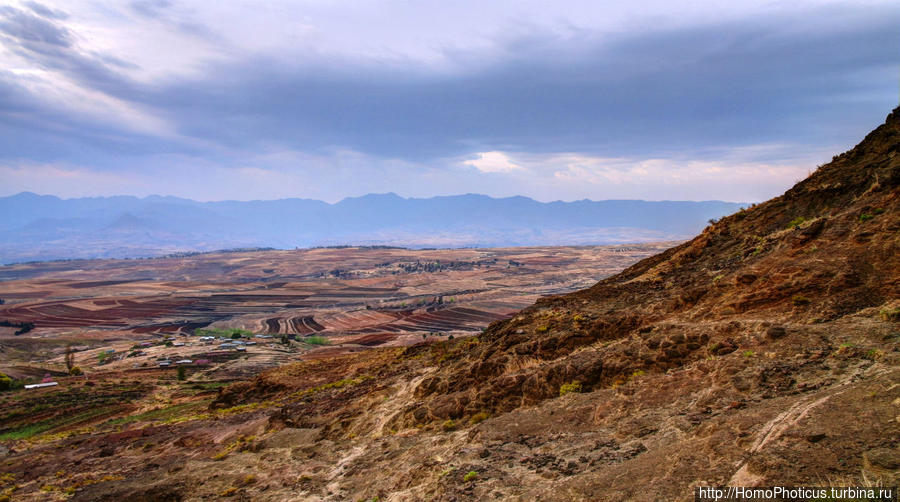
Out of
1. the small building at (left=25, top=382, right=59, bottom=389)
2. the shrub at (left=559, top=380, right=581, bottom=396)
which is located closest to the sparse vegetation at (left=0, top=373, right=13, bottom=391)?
the small building at (left=25, top=382, right=59, bottom=389)

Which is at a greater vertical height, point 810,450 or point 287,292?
point 810,450

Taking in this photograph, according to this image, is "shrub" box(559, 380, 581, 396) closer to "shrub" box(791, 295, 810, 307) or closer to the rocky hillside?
the rocky hillside

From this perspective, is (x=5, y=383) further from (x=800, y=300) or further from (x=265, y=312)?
(x=265, y=312)

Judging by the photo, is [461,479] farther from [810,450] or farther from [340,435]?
[340,435]

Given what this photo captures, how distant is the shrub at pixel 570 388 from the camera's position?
1414cm

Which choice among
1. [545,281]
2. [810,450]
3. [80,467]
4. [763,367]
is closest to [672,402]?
[763,367]

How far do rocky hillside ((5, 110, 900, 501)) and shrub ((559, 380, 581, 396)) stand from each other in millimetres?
62

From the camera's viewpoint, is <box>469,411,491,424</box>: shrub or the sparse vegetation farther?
the sparse vegetation

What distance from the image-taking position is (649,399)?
11.8 meters

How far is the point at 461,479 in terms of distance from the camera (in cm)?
1092

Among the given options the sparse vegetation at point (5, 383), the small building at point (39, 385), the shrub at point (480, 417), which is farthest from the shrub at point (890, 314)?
the sparse vegetation at point (5, 383)

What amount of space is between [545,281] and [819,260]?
168555mm

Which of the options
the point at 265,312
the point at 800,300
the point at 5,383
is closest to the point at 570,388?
the point at 800,300

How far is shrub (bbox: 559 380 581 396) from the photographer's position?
46.4 feet
